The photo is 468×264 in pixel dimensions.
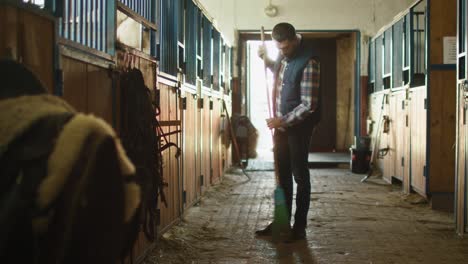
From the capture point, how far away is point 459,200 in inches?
154

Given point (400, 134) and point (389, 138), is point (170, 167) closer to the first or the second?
point (400, 134)

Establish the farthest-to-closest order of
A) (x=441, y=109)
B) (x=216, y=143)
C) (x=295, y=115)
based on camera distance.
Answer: (x=216, y=143) → (x=441, y=109) → (x=295, y=115)

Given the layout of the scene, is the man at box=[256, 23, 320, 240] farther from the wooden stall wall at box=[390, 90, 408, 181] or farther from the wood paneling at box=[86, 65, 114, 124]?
the wooden stall wall at box=[390, 90, 408, 181]

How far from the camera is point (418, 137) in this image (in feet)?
18.4

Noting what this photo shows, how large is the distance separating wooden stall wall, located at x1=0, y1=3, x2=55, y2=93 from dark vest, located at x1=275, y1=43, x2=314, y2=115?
2154 millimetres

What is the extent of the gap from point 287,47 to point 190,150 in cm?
160

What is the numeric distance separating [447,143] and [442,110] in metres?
0.33

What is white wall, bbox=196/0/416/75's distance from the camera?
9.98 m

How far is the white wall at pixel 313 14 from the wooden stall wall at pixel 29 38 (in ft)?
27.3

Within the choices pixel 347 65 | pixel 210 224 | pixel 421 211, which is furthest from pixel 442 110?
pixel 347 65

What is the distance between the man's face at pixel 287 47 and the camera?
384 centimetres

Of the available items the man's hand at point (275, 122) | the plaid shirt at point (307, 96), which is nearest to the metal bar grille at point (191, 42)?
the man's hand at point (275, 122)

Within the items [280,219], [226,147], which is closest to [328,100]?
[226,147]

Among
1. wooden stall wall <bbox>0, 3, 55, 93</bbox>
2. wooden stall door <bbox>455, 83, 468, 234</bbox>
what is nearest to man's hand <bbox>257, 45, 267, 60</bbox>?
wooden stall door <bbox>455, 83, 468, 234</bbox>
